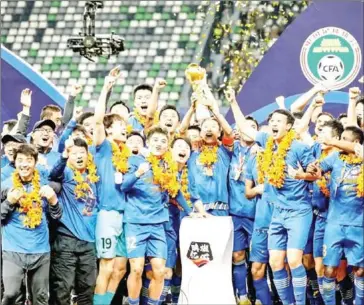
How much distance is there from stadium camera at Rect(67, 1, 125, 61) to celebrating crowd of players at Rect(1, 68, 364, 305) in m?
0.82

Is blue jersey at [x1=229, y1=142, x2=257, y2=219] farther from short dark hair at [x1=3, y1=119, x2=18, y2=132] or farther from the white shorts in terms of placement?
short dark hair at [x1=3, y1=119, x2=18, y2=132]

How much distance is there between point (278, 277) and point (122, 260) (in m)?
1.17

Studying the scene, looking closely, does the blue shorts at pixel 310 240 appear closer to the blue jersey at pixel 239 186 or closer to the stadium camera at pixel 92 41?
the blue jersey at pixel 239 186

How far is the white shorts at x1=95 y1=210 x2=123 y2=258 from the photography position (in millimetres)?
8984

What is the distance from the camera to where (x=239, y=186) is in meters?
9.55

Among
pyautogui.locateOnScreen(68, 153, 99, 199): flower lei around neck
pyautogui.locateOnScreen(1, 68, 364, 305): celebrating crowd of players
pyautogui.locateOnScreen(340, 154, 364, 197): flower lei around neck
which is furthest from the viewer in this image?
pyautogui.locateOnScreen(340, 154, 364, 197): flower lei around neck

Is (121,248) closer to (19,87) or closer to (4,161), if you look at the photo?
(4,161)

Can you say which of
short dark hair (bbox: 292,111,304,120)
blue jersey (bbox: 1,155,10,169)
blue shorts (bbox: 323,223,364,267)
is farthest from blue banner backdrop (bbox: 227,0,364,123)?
blue jersey (bbox: 1,155,10,169)

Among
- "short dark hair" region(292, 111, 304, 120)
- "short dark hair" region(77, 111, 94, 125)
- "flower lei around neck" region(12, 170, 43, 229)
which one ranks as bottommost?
"flower lei around neck" region(12, 170, 43, 229)

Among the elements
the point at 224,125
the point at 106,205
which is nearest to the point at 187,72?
the point at 224,125

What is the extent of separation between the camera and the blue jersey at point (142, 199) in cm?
895

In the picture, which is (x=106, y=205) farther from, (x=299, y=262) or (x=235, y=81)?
(x=235, y=81)

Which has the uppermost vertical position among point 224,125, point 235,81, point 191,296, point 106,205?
point 235,81

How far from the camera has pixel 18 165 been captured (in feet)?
27.3
